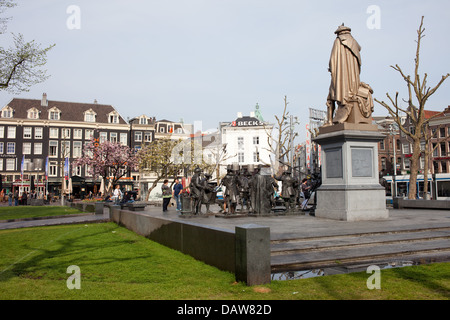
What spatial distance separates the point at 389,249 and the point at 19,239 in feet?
36.2

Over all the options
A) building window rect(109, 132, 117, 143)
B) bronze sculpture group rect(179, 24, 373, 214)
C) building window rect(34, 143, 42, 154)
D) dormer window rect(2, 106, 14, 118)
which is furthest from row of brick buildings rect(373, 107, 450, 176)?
dormer window rect(2, 106, 14, 118)

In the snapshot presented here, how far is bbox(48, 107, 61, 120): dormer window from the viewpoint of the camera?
68.8 m

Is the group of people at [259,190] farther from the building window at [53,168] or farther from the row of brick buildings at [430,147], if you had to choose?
the building window at [53,168]

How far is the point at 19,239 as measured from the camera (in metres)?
12.3

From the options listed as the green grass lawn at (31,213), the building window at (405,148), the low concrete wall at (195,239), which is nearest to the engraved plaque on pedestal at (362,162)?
the low concrete wall at (195,239)

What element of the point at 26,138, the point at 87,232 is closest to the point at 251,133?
the point at 26,138

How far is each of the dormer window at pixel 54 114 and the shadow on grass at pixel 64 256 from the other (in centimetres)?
6287

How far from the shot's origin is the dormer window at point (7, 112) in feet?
217

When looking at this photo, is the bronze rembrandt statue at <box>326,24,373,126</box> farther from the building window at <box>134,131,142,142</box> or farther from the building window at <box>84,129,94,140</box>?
the building window at <box>134,131,142,142</box>

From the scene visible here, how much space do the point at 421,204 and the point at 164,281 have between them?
15.7m

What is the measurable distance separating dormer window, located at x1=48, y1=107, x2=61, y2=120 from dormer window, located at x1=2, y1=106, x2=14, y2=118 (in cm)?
605

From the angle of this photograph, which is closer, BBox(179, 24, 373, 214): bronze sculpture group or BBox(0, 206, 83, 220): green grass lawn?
BBox(179, 24, 373, 214): bronze sculpture group

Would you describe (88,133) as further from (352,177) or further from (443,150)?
(352,177)
